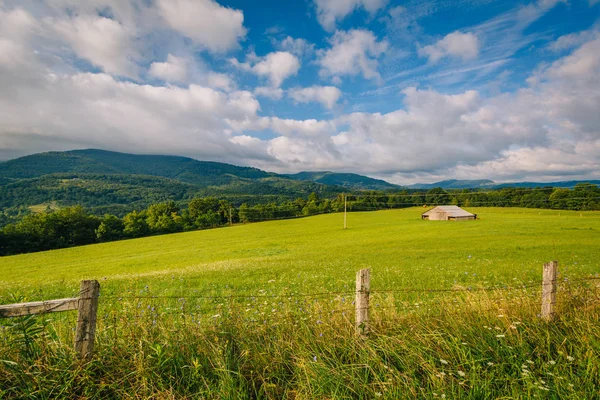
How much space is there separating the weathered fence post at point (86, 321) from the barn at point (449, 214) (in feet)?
286

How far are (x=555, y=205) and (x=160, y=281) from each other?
112 metres

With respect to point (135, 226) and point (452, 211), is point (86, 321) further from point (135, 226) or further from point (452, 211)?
point (135, 226)

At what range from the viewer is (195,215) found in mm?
107688

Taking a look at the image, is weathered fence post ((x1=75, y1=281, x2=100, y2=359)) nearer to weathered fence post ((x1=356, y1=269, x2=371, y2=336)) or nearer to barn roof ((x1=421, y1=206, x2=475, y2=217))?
weathered fence post ((x1=356, y1=269, x2=371, y2=336))

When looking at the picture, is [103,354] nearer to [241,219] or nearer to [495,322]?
[495,322]

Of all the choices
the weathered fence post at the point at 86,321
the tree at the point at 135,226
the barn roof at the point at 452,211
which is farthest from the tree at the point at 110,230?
the barn roof at the point at 452,211

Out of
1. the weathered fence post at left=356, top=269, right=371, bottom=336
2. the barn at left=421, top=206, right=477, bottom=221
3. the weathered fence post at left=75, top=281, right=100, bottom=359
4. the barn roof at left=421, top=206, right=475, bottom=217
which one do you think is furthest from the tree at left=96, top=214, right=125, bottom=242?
the weathered fence post at left=356, top=269, right=371, bottom=336

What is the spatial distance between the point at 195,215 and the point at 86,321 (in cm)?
11013

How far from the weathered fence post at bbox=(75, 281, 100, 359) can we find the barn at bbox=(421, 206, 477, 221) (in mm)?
87111

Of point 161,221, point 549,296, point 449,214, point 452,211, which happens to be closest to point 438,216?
point 449,214

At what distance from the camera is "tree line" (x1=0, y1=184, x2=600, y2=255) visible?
76188mm

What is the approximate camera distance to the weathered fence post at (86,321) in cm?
400

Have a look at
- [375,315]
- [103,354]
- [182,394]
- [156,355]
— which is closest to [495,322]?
[375,315]

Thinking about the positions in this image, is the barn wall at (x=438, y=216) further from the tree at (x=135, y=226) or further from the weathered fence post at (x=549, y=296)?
the tree at (x=135, y=226)
